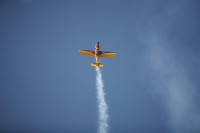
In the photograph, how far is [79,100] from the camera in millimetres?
111500

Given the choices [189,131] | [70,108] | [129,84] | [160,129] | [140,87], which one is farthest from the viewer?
[129,84]

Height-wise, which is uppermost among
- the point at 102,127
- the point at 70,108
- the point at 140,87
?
the point at 140,87

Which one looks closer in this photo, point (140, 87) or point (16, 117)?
point (16, 117)

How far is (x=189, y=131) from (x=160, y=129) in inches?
487

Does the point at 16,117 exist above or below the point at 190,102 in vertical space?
below

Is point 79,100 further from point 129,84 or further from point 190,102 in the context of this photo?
point 190,102

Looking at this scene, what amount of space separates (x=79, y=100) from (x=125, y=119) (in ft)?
111

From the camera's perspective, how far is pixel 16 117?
4190 inches

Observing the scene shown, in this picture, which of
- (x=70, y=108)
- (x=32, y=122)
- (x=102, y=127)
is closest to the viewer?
(x=102, y=127)

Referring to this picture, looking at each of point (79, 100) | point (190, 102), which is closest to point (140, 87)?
point (190, 102)

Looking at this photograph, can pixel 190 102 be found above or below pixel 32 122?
above

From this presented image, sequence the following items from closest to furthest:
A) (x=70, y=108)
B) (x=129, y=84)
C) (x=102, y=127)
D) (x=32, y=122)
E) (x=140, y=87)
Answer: (x=102, y=127) → (x=32, y=122) → (x=70, y=108) → (x=140, y=87) → (x=129, y=84)

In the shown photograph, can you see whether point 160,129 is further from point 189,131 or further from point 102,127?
point 102,127

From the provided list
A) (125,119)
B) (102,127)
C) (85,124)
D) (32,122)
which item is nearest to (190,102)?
(125,119)
